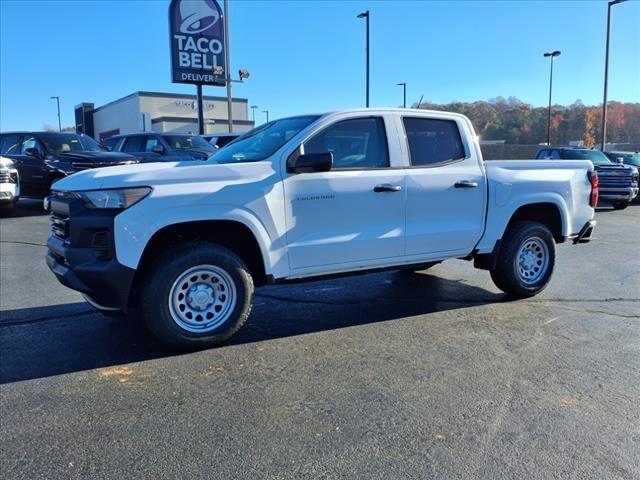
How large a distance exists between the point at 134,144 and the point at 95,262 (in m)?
11.8

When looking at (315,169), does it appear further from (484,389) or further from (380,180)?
(484,389)

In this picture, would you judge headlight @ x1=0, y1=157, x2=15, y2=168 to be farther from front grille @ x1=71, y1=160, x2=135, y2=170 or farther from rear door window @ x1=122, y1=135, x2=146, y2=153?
rear door window @ x1=122, y1=135, x2=146, y2=153

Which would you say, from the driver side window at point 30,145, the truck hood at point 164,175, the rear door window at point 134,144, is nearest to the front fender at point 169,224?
the truck hood at point 164,175

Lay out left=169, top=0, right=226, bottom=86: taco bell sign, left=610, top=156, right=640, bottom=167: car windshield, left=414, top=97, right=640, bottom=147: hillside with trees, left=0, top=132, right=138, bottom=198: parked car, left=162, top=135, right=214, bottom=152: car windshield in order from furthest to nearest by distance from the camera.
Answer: left=414, top=97, right=640, bottom=147: hillside with trees → left=169, top=0, right=226, bottom=86: taco bell sign → left=610, top=156, right=640, bottom=167: car windshield → left=162, top=135, right=214, bottom=152: car windshield → left=0, top=132, right=138, bottom=198: parked car

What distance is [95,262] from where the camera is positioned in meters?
4.17

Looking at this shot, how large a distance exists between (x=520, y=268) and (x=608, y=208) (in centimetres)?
1386

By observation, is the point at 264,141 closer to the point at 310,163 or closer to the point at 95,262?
the point at 310,163

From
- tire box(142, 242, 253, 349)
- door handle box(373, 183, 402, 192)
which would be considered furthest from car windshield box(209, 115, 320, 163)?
tire box(142, 242, 253, 349)

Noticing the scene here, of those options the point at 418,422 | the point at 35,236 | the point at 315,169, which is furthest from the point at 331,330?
the point at 35,236

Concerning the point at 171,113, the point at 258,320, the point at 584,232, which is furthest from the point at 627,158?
the point at 171,113

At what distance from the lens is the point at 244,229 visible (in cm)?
461

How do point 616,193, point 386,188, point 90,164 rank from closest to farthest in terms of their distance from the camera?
point 386,188
point 90,164
point 616,193

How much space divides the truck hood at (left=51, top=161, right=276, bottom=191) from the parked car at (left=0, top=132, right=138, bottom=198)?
8.21 metres

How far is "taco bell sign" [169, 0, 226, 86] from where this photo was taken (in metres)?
24.8
